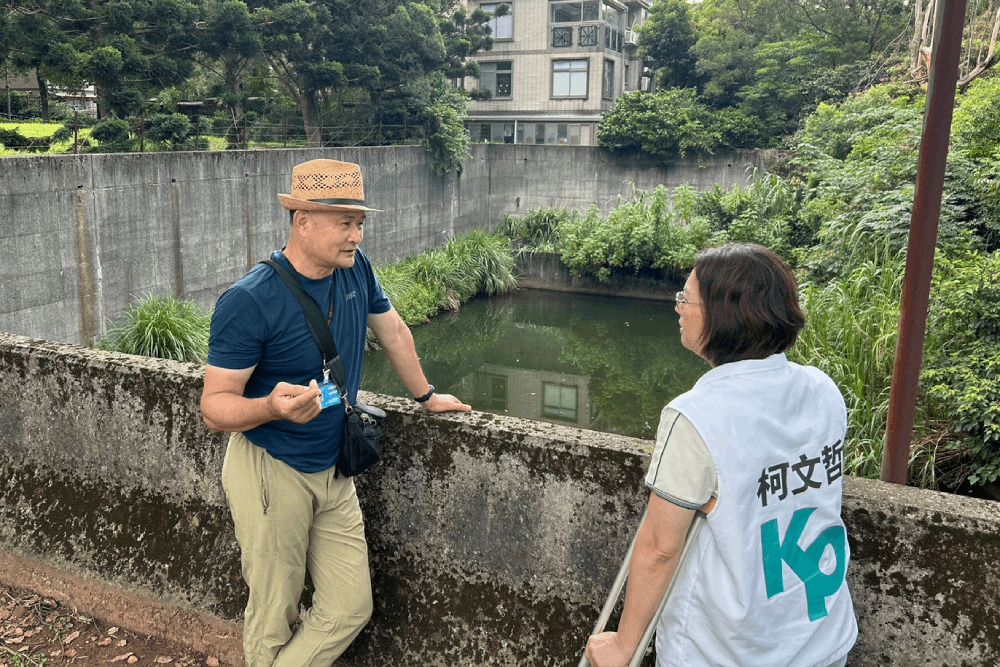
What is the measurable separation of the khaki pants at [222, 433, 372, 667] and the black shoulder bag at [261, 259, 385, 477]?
0.08 meters

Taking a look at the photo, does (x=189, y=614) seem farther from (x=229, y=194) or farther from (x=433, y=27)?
(x=433, y=27)

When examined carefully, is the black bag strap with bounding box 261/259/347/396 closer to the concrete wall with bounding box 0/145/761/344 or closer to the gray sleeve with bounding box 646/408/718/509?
the gray sleeve with bounding box 646/408/718/509

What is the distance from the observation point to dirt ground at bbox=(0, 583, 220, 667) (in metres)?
2.65

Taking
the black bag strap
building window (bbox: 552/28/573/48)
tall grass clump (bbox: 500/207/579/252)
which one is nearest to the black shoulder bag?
the black bag strap

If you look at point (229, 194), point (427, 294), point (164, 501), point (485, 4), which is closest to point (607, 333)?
point (427, 294)

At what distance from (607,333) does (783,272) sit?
1451 cm

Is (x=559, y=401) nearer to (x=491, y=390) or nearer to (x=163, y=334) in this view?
(x=491, y=390)

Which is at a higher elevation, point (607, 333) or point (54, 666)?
point (54, 666)

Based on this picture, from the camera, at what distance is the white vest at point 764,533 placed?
1483 millimetres

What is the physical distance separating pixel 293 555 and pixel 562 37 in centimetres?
2948

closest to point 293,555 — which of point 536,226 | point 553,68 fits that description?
point 536,226

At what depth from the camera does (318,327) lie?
6.94 ft

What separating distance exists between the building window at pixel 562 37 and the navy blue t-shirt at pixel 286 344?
95.5 feet

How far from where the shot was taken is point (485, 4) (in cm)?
2919
